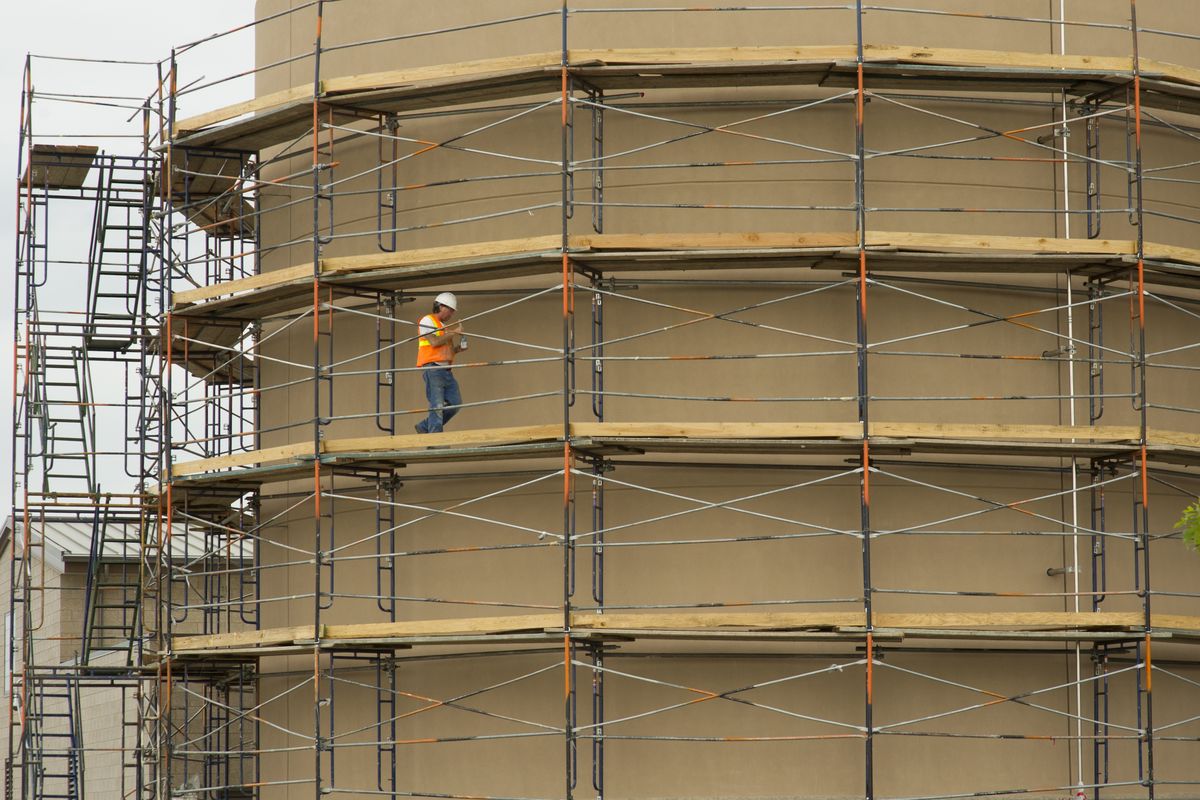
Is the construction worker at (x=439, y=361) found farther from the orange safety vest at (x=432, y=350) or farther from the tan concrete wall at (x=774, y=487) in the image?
the tan concrete wall at (x=774, y=487)

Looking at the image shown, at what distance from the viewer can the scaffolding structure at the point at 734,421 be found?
1814 centimetres

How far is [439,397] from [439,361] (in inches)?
15.0

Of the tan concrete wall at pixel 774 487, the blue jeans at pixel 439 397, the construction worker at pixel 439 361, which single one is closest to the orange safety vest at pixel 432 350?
the construction worker at pixel 439 361

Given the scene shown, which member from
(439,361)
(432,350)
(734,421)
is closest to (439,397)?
(439,361)

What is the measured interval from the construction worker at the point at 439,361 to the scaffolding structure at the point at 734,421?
0.26 m

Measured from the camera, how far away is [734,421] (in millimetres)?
18797

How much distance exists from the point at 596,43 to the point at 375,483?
5.45 m

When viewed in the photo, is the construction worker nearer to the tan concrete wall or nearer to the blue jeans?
the blue jeans

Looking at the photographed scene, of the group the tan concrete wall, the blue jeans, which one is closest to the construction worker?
the blue jeans

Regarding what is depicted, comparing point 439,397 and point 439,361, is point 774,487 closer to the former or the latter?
point 439,397

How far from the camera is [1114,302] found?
766 inches

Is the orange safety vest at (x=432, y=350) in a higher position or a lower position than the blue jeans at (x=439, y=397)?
higher

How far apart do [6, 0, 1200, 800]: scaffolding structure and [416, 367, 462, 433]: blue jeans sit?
15.4 inches

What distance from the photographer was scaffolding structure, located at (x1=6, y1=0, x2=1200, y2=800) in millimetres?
18141
